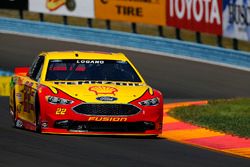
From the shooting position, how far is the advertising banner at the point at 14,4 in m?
40.7

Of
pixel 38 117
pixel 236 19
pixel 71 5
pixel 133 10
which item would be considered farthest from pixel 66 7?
pixel 38 117

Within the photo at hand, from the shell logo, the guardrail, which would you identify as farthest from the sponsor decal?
the guardrail

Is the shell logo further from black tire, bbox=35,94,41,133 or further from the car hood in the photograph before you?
black tire, bbox=35,94,41,133

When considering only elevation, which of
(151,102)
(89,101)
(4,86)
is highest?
(89,101)

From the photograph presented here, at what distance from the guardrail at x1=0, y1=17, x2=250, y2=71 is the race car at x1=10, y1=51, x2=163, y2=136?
45.2ft

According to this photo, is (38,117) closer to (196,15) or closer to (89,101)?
(89,101)

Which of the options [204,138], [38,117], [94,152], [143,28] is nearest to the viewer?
[94,152]

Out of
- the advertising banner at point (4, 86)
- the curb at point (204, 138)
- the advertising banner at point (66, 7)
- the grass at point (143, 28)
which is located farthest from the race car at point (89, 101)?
the grass at point (143, 28)

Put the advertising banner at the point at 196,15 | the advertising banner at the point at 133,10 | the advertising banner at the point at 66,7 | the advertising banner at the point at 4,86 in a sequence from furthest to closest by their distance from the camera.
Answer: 1. the advertising banner at the point at 66,7
2. the advertising banner at the point at 133,10
3. the advertising banner at the point at 196,15
4. the advertising banner at the point at 4,86

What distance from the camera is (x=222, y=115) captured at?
19.1 metres

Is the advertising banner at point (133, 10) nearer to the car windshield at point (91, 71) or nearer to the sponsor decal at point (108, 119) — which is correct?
the car windshield at point (91, 71)

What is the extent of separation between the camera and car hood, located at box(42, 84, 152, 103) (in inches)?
580

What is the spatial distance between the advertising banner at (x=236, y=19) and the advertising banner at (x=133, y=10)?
3.78 m

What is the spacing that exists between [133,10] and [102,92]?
20.1m
